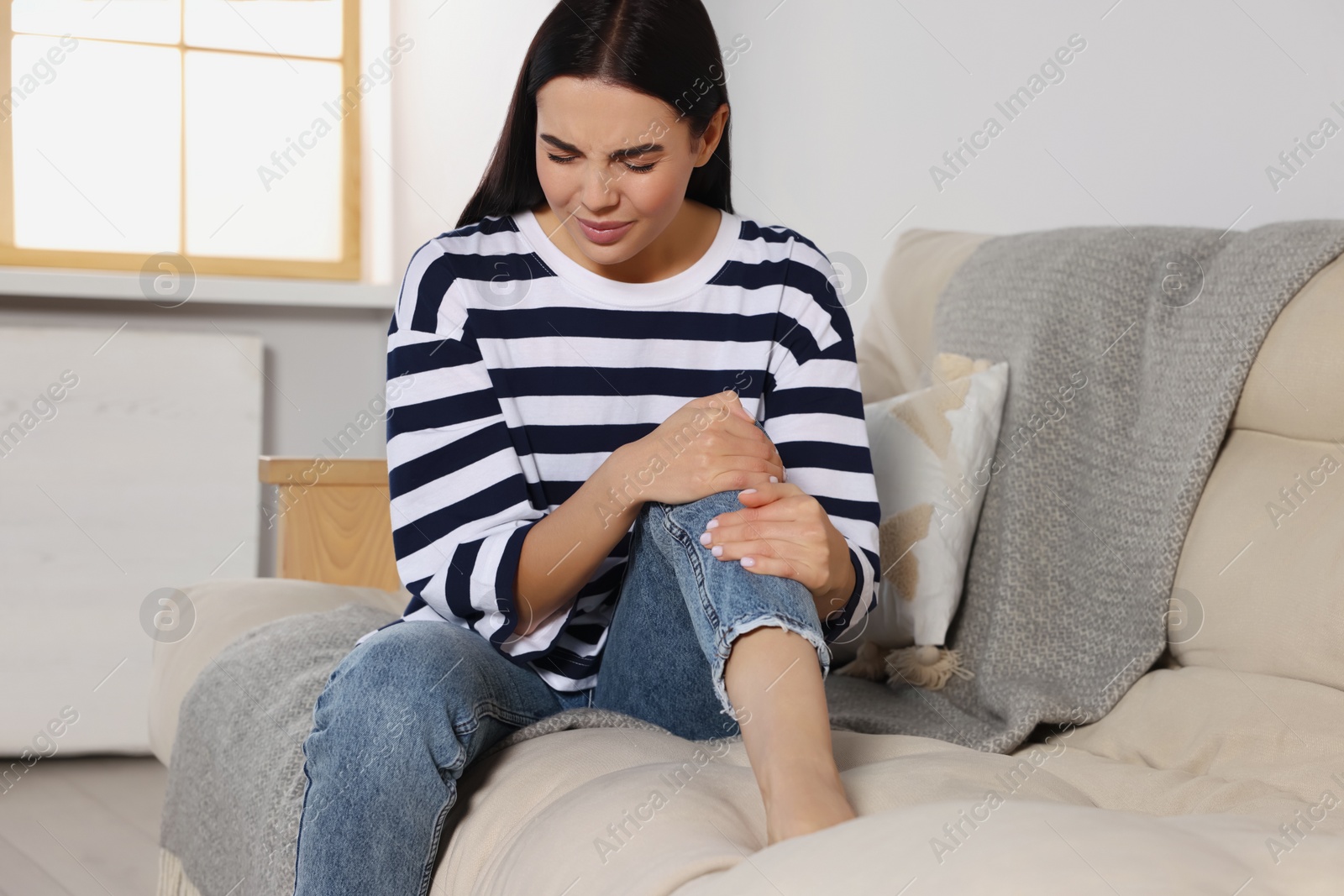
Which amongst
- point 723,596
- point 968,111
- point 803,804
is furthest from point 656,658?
point 968,111

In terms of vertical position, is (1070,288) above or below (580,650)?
above

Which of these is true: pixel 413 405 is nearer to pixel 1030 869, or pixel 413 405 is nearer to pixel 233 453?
pixel 1030 869

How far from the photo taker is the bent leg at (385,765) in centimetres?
78

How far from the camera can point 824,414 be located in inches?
40.8

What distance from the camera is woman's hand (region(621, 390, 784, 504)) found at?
0.82 meters

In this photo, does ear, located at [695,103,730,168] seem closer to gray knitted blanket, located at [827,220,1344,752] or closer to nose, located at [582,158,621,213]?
nose, located at [582,158,621,213]

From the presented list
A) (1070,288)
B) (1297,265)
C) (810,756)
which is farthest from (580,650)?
(1297,265)

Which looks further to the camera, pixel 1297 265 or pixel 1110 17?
pixel 1110 17

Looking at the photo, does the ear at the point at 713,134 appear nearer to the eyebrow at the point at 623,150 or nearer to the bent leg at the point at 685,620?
the eyebrow at the point at 623,150

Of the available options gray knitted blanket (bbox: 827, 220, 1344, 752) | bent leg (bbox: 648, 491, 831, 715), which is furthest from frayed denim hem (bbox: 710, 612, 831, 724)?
gray knitted blanket (bbox: 827, 220, 1344, 752)

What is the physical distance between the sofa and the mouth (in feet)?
1.31

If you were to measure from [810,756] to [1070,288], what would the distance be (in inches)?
28.4

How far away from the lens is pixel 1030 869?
1.67 feet

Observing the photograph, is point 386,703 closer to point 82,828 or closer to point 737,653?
point 737,653
